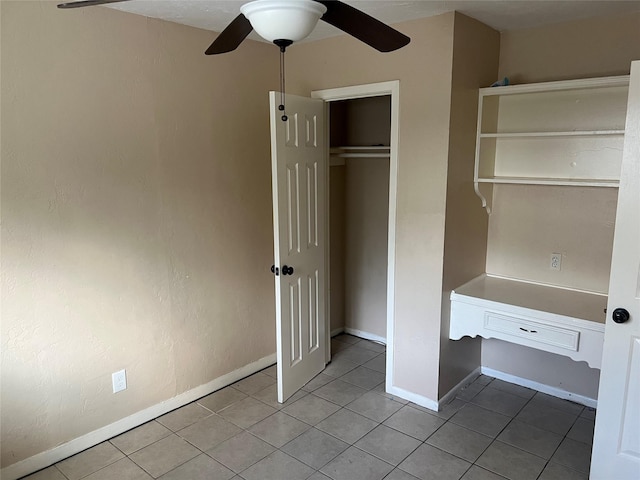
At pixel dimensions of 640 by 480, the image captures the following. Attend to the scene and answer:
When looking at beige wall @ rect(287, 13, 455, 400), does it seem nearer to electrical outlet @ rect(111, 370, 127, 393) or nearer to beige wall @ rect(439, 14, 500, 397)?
beige wall @ rect(439, 14, 500, 397)

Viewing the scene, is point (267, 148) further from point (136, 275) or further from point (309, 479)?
point (309, 479)

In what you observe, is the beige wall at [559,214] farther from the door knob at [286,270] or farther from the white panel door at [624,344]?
the door knob at [286,270]

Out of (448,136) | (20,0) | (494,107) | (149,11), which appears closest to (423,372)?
(448,136)

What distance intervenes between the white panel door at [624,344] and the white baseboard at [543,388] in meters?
0.78

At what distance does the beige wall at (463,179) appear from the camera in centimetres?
272

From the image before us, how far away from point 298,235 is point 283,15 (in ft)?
5.91

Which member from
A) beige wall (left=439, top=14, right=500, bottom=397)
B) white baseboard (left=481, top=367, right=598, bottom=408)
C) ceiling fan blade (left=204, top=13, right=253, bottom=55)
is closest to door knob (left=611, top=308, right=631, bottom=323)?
A: beige wall (left=439, top=14, right=500, bottom=397)

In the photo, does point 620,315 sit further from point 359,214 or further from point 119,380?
point 119,380

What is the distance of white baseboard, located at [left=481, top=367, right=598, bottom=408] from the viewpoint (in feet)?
10.0

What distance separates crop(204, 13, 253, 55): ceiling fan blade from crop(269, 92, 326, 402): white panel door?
1.01 m

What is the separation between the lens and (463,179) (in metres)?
2.89

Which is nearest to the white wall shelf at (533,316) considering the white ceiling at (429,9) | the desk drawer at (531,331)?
the desk drawer at (531,331)

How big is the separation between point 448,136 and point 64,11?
6.81 feet

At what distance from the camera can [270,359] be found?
3.66m
